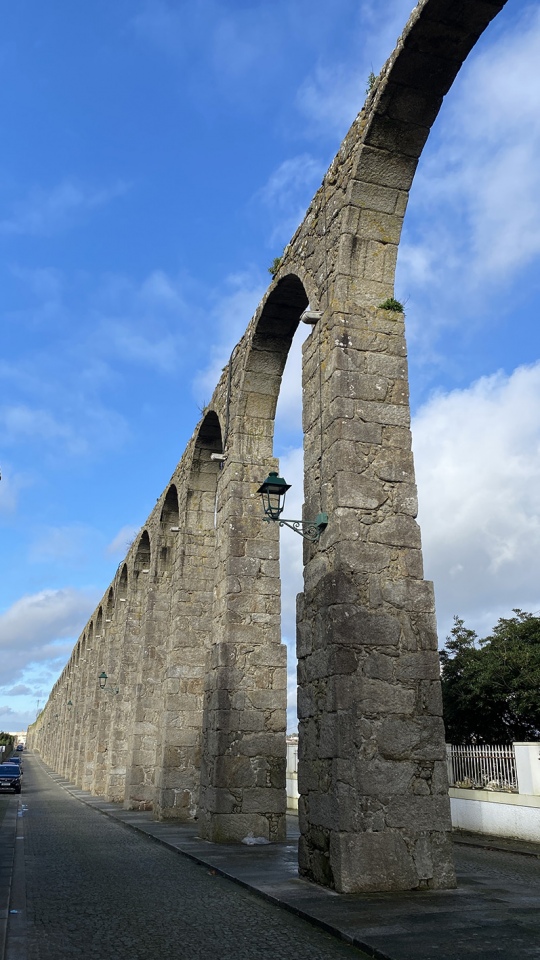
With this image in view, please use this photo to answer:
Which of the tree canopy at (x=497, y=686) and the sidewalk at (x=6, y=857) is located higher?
the tree canopy at (x=497, y=686)

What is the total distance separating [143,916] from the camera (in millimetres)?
5254

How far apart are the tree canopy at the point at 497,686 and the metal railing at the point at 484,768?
267cm

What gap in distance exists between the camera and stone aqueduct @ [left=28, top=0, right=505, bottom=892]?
5.96m

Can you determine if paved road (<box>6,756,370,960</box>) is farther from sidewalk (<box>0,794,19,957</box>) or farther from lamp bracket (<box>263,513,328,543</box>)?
lamp bracket (<box>263,513,328,543</box>)

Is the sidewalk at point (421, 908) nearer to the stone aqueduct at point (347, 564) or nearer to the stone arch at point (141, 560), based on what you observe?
the stone aqueduct at point (347, 564)

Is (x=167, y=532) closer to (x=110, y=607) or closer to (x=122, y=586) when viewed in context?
(x=122, y=586)

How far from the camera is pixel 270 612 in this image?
10.3 meters

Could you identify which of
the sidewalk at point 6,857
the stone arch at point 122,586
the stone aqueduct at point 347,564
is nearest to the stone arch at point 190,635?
the stone aqueduct at point 347,564

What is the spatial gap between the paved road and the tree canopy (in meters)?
8.63

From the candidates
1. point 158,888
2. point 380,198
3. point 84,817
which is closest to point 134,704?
point 84,817

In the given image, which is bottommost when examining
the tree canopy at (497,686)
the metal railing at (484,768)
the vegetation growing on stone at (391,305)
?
the metal railing at (484,768)

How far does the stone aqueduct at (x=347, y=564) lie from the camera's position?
19.6ft

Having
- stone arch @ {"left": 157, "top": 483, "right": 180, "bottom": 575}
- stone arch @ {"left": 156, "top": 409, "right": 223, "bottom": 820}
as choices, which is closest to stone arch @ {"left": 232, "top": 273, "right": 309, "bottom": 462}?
stone arch @ {"left": 156, "top": 409, "right": 223, "bottom": 820}

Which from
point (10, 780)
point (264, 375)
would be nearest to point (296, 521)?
point (264, 375)
